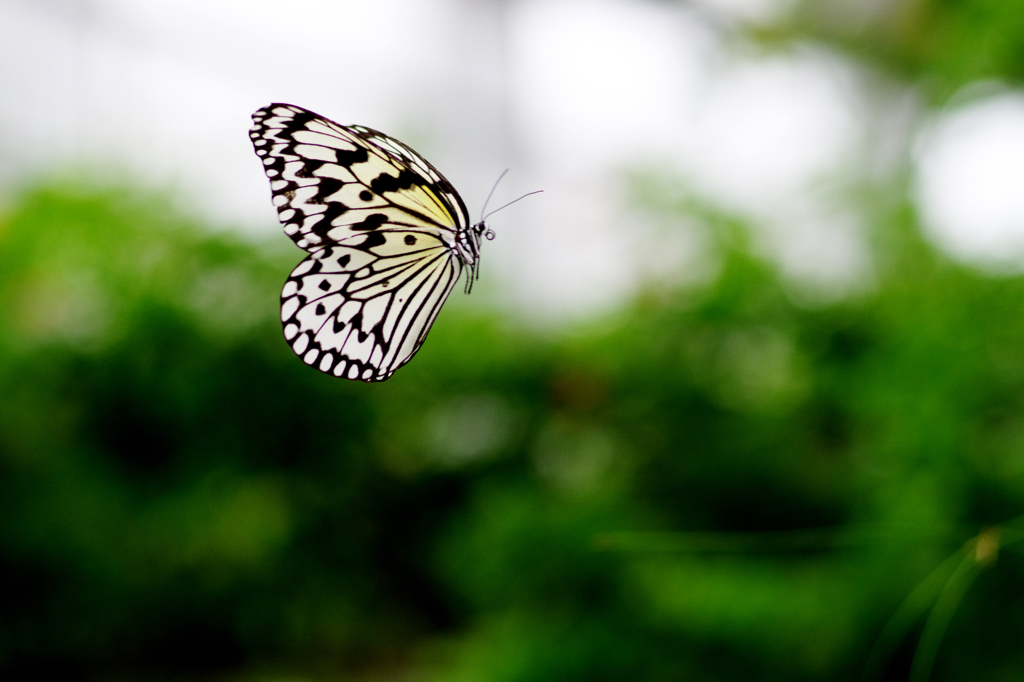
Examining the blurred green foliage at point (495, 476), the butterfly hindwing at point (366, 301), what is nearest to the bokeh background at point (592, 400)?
the blurred green foliage at point (495, 476)

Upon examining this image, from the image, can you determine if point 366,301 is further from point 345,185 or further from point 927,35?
point 927,35

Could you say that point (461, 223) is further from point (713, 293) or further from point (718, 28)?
point (718, 28)

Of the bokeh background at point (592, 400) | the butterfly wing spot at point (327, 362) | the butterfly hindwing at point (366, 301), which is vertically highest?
the bokeh background at point (592, 400)

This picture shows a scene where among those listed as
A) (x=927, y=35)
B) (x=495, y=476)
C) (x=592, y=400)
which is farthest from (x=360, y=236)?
(x=927, y=35)

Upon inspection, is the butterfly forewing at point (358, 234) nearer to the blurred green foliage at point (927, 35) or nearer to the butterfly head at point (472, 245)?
the butterfly head at point (472, 245)

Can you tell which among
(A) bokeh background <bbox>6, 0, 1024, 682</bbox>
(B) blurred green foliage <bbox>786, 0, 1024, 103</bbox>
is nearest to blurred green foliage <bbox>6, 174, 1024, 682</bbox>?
(A) bokeh background <bbox>6, 0, 1024, 682</bbox>

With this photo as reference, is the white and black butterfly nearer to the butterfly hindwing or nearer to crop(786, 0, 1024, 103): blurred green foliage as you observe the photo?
the butterfly hindwing

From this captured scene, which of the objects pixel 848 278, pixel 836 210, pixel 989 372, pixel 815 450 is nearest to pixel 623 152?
pixel 836 210
